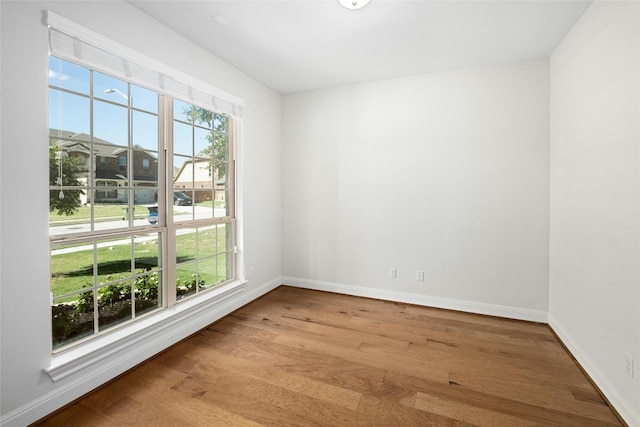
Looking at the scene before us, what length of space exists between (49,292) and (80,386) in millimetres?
656

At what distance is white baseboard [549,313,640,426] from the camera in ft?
5.41

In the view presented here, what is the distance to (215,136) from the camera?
310 centimetres

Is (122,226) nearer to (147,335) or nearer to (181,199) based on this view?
(181,199)

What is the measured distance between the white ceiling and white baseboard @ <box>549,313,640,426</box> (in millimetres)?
2608

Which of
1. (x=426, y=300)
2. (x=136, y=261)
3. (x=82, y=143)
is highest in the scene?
(x=82, y=143)

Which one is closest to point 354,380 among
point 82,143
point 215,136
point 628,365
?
point 628,365

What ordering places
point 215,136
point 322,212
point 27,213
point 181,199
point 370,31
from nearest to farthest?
point 27,213 < point 370,31 < point 181,199 < point 215,136 < point 322,212

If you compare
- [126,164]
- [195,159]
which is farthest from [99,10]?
[195,159]

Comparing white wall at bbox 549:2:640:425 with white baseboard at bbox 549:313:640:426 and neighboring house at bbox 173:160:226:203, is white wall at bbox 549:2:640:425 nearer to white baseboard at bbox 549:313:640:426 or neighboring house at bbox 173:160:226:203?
white baseboard at bbox 549:313:640:426

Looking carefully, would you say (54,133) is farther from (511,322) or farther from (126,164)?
(511,322)

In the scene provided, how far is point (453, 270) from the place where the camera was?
3.31m

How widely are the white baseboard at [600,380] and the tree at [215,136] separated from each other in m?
3.56

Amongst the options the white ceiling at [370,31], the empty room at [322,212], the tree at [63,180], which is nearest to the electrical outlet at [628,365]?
Result: the empty room at [322,212]

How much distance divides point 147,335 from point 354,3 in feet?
9.82
